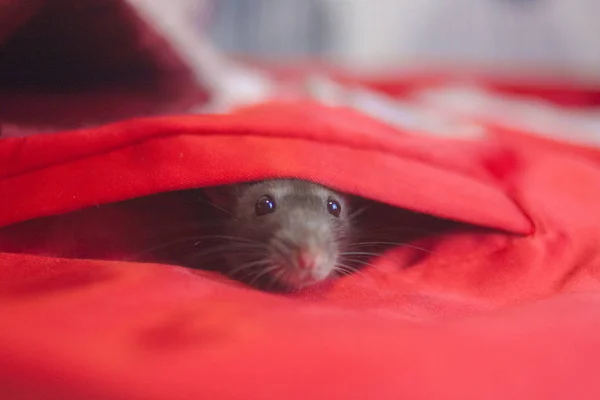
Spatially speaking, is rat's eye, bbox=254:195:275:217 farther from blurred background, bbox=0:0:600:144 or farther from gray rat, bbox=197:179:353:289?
blurred background, bbox=0:0:600:144

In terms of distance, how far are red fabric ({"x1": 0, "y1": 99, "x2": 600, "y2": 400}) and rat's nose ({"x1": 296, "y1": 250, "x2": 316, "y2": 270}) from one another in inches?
1.4

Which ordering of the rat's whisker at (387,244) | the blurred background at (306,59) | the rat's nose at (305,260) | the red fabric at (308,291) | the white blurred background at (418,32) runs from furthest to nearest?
the white blurred background at (418,32), the blurred background at (306,59), the rat's whisker at (387,244), the rat's nose at (305,260), the red fabric at (308,291)

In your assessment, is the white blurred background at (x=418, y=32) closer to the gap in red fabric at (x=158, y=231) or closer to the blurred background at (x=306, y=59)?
the blurred background at (x=306, y=59)

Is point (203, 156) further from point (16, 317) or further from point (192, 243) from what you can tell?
point (16, 317)

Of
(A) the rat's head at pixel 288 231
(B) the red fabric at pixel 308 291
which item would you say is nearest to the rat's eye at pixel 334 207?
(A) the rat's head at pixel 288 231

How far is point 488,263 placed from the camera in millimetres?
821

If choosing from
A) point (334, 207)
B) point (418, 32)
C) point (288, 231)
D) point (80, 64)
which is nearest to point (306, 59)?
point (418, 32)

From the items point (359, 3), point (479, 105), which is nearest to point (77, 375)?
point (479, 105)

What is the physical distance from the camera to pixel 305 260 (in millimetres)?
792

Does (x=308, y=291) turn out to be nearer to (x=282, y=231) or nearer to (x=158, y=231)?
(x=282, y=231)

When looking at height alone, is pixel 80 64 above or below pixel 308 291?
above

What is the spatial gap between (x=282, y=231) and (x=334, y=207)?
0.40 ft

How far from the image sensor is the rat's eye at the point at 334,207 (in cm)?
95

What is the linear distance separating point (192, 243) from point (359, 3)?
5.71 feet
